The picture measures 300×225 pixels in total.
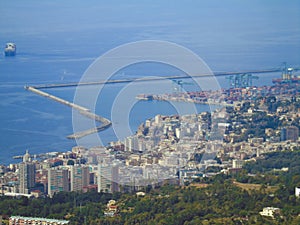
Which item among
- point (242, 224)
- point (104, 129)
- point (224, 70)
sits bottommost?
point (242, 224)

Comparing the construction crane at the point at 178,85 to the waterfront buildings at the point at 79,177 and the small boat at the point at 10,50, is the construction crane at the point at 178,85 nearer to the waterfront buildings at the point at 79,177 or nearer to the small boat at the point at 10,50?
the waterfront buildings at the point at 79,177

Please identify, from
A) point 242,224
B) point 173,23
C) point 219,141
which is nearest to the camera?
point 242,224

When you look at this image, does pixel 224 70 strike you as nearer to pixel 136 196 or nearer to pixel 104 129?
pixel 104 129

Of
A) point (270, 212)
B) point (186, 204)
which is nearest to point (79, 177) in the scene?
point (186, 204)

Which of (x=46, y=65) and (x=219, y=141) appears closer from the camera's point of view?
(x=219, y=141)

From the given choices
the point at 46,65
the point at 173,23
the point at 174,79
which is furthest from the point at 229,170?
the point at 173,23

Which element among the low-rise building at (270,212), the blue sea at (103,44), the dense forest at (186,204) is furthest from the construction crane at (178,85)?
the low-rise building at (270,212)

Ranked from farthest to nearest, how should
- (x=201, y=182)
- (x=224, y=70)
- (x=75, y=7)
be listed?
(x=75, y=7), (x=224, y=70), (x=201, y=182)

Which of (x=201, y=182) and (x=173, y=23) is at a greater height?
(x=173, y=23)

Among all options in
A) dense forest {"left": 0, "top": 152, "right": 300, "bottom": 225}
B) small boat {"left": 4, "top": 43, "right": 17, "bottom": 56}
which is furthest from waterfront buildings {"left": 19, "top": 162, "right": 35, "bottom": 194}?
small boat {"left": 4, "top": 43, "right": 17, "bottom": 56}
